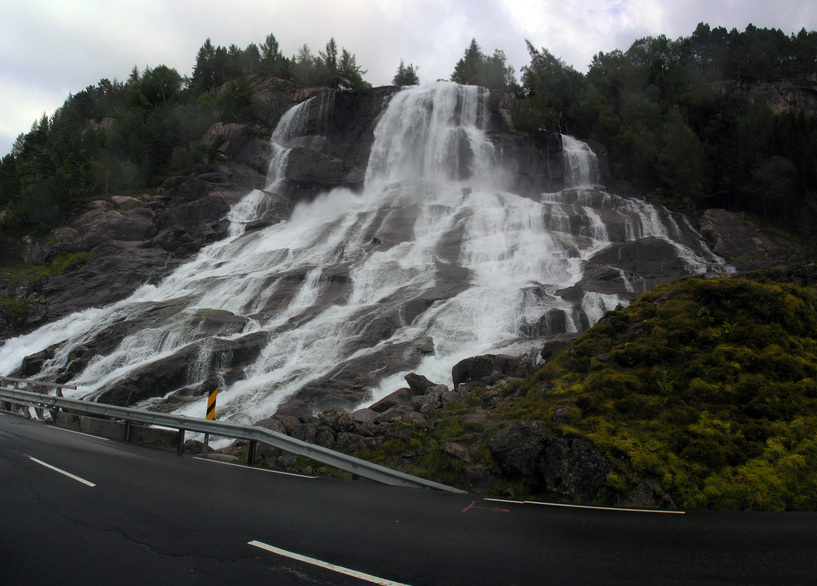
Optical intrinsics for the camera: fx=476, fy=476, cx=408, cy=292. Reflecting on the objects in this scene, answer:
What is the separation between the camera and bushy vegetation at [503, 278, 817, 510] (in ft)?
24.5

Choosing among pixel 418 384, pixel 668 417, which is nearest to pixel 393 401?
pixel 418 384

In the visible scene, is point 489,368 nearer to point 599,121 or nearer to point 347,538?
point 347,538

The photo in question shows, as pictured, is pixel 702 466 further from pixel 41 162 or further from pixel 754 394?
pixel 41 162

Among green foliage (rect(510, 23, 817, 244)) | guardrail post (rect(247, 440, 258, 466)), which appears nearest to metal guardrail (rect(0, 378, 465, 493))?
guardrail post (rect(247, 440, 258, 466))

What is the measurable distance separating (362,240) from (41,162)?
45.3 m

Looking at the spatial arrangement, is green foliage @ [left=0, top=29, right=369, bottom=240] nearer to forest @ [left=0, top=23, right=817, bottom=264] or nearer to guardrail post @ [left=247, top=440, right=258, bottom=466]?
forest @ [left=0, top=23, right=817, bottom=264]

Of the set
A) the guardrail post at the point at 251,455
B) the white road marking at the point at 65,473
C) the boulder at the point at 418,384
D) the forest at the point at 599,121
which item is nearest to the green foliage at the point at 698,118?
the forest at the point at 599,121

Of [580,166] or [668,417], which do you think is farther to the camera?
[580,166]

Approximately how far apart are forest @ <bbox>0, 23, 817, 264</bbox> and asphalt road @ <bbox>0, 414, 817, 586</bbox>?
35.4 m

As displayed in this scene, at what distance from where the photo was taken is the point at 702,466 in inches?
301

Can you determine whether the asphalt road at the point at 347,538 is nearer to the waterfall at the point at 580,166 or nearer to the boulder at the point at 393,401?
the boulder at the point at 393,401

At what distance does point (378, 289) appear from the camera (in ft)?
90.9

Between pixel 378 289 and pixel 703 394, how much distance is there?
20.3 metres

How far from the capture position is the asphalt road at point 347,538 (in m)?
4.54
